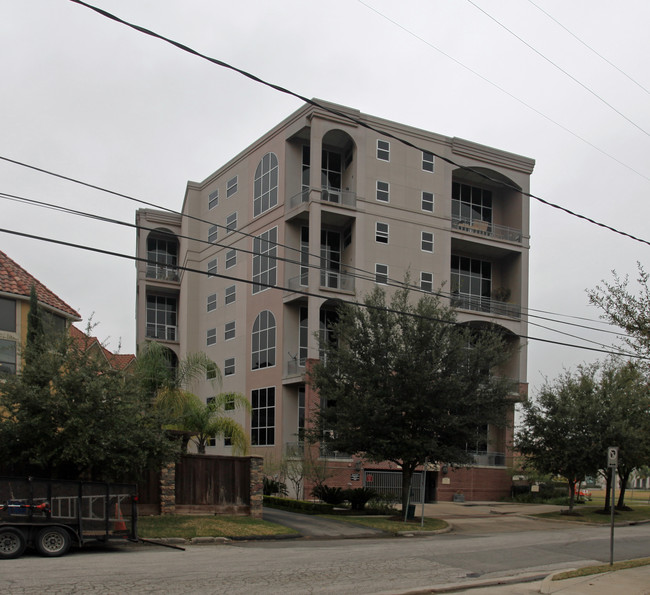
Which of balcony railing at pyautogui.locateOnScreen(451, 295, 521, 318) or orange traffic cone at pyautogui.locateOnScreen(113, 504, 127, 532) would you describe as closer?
orange traffic cone at pyautogui.locateOnScreen(113, 504, 127, 532)

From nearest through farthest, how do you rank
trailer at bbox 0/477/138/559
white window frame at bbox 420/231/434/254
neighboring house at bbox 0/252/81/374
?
trailer at bbox 0/477/138/559 < neighboring house at bbox 0/252/81/374 < white window frame at bbox 420/231/434/254

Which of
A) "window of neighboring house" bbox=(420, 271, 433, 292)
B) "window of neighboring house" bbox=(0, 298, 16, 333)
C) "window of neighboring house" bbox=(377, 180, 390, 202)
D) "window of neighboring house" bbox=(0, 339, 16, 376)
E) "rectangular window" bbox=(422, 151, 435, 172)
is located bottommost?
"window of neighboring house" bbox=(0, 339, 16, 376)

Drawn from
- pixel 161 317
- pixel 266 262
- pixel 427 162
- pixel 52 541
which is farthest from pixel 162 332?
pixel 52 541

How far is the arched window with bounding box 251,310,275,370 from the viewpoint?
147 ft

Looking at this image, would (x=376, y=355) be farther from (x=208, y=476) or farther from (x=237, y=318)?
(x=237, y=318)

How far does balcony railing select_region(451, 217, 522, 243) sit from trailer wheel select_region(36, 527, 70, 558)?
3551 centimetres

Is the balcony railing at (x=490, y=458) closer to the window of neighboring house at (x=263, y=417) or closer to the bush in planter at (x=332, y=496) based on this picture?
the window of neighboring house at (x=263, y=417)

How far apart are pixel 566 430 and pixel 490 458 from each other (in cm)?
1514

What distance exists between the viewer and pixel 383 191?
45.2 m

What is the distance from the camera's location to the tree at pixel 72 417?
19.6 metres

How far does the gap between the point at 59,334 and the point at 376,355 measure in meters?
11.7

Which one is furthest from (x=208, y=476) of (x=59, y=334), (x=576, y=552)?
(x=576, y=552)

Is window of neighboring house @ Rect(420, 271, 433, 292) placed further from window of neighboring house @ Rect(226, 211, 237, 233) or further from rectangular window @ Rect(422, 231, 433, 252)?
window of neighboring house @ Rect(226, 211, 237, 233)

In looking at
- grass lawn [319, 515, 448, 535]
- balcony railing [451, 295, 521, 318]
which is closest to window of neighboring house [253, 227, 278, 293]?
balcony railing [451, 295, 521, 318]
